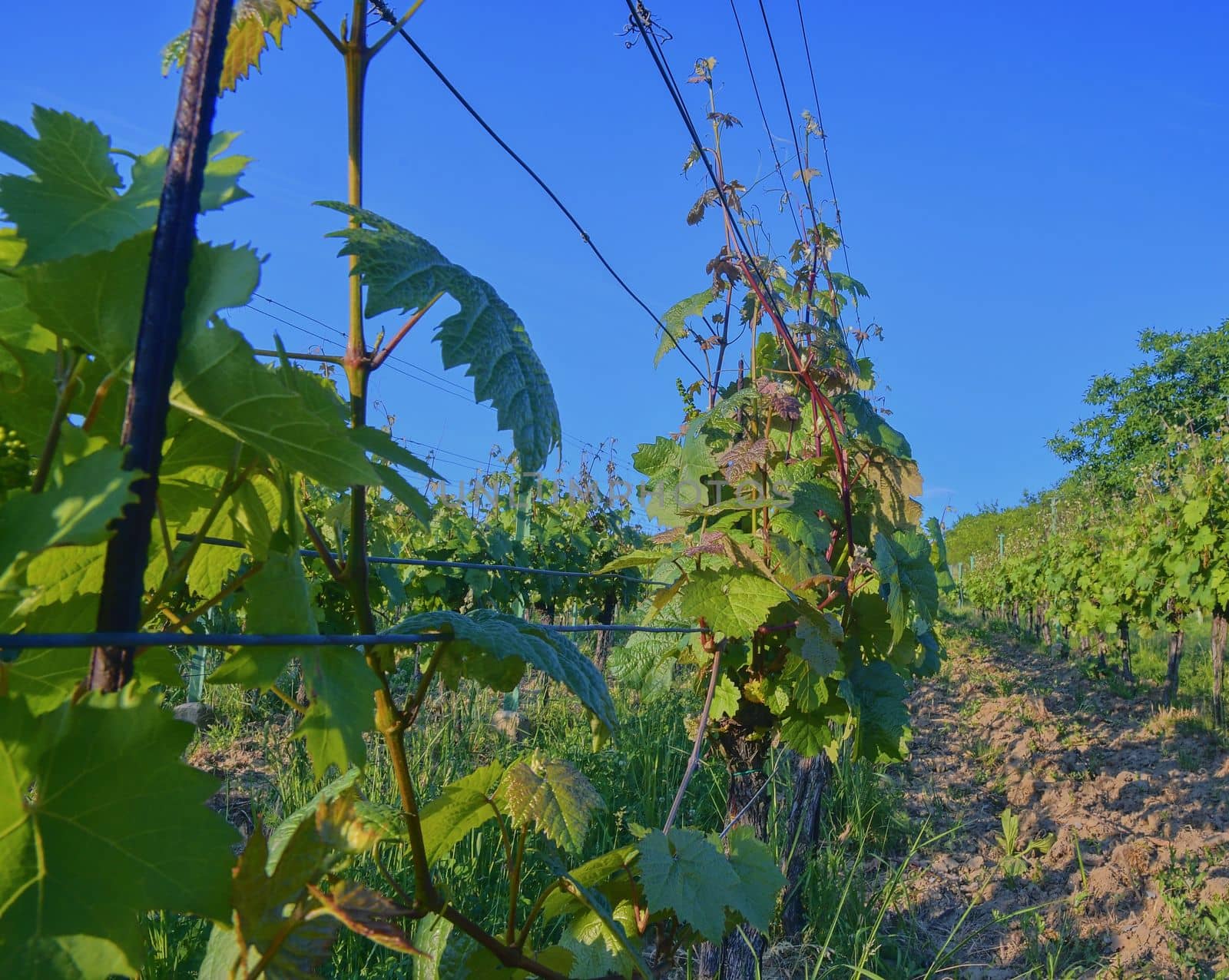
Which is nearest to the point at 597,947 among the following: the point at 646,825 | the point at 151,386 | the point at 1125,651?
the point at 151,386

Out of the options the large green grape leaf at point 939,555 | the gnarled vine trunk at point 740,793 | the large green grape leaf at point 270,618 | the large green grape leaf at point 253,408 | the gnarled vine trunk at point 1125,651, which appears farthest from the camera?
the gnarled vine trunk at point 1125,651

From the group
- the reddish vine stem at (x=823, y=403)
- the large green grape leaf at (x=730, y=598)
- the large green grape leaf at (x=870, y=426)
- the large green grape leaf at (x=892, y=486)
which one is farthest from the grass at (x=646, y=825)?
the large green grape leaf at (x=870, y=426)

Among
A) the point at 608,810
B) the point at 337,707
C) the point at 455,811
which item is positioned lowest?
the point at 608,810

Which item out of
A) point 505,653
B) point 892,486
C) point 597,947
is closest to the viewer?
point 505,653

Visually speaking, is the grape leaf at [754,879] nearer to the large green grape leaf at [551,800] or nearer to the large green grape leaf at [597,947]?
the large green grape leaf at [597,947]

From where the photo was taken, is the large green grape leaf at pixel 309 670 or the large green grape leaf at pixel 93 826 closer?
the large green grape leaf at pixel 93 826

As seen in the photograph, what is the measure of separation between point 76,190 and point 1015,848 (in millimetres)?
5512

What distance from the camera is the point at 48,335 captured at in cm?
59

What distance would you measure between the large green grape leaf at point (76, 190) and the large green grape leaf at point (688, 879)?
1.00 metres

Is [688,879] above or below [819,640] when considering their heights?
below

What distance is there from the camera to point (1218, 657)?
8711 millimetres

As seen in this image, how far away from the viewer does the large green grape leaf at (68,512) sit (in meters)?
0.41

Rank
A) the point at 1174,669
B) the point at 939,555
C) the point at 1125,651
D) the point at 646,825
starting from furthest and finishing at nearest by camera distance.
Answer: the point at 1125,651
the point at 1174,669
the point at 646,825
the point at 939,555

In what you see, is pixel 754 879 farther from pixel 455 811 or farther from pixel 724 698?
pixel 724 698
